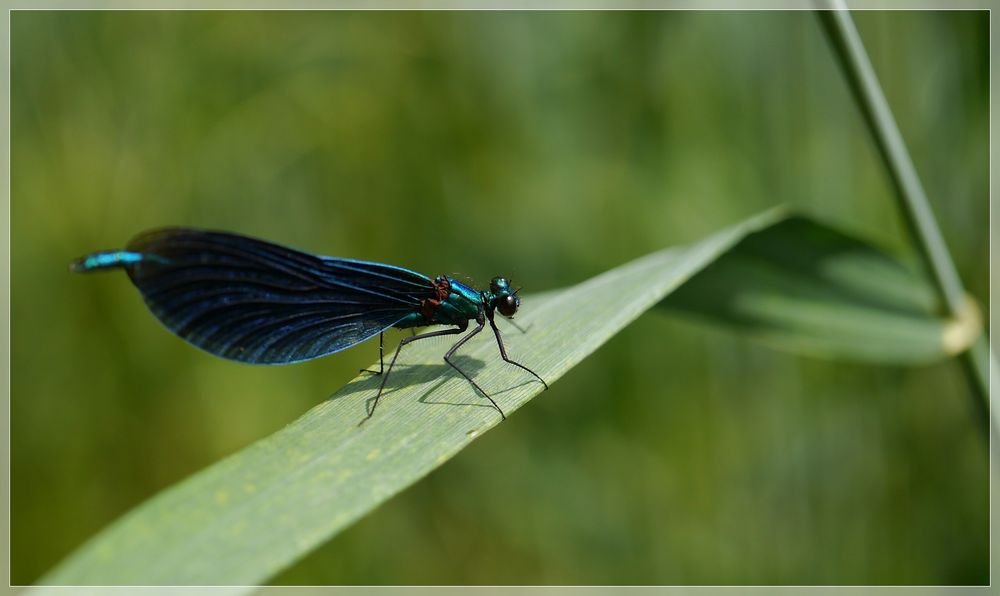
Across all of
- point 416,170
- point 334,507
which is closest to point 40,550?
point 416,170

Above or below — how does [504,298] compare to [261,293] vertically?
below

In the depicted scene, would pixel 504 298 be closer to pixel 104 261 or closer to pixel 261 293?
pixel 261 293

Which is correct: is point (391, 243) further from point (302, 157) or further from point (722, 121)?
point (722, 121)

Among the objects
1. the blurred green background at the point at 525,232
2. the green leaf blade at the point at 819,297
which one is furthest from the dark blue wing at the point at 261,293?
the blurred green background at the point at 525,232

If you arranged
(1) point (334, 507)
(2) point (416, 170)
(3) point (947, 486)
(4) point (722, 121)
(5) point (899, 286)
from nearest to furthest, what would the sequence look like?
(1) point (334, 507)
(5) point (899, 286)
(3) point (947, 486)
(4) point (722, 121)
(2) point (416, 170)

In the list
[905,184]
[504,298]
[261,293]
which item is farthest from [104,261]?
[905,184]

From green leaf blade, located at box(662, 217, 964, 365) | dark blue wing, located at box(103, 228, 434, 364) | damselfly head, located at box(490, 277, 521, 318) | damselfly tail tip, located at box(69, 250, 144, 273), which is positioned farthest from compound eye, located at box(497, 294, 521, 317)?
damselfly tail tip, located at box(69, 250, 144, 273)

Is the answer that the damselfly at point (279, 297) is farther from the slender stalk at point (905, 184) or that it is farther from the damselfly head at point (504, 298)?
the slender stalk at point (905, 184)
